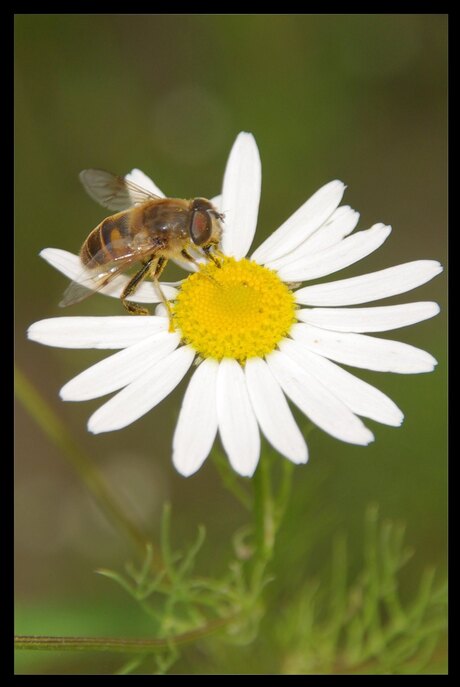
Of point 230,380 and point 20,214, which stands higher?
point 20,214

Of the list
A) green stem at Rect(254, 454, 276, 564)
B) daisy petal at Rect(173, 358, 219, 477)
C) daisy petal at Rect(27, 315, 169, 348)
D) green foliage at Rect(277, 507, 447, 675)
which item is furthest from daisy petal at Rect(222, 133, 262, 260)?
green foliage at Rect(277, 507, 447, 675)

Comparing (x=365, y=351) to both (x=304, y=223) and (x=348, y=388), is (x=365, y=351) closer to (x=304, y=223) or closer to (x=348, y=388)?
(x=348, y=388)

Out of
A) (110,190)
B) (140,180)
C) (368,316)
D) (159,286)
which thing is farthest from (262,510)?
(110,190)

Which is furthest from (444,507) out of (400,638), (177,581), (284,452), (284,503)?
(284,452)

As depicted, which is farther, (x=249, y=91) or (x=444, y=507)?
(x=249, y=91)

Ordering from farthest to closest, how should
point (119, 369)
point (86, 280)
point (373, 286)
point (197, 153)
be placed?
point (197, 153) → point (86, 280) → point (373, 286) → point (119, 369)

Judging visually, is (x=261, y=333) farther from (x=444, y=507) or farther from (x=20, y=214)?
(x=20, y=214)

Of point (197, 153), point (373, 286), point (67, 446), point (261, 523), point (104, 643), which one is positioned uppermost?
point (197, 153)
